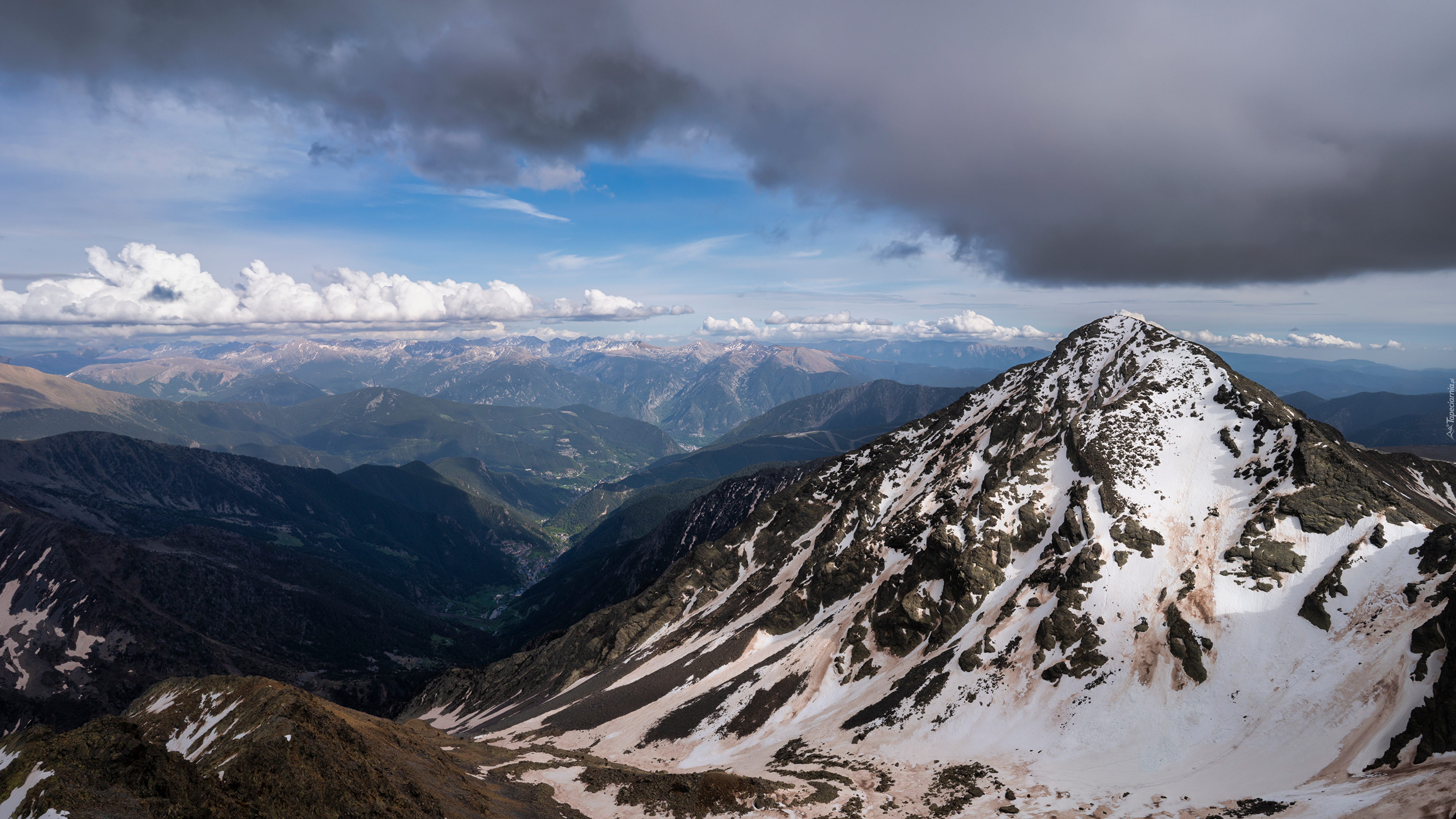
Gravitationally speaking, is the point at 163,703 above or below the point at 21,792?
below

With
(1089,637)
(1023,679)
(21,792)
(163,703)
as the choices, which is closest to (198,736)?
(163,703)

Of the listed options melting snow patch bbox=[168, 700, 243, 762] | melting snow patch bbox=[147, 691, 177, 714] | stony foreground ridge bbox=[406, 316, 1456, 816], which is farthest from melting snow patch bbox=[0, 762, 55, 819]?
melting snow patch bbox=[147, 691, 177, 714]

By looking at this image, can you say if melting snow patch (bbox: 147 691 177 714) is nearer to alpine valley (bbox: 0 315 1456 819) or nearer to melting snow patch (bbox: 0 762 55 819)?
alpine valley (bbox: 0 315 1456 819)

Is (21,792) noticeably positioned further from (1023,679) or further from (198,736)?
(1023,679)

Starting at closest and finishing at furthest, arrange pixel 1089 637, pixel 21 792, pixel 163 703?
pixel 21 792 → pixel 1089 637 → pixel 163 703

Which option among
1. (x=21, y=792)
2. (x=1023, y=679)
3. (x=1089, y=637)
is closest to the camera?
(x=21, y=792)

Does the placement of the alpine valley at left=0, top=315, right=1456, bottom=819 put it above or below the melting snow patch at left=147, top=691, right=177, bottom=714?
above

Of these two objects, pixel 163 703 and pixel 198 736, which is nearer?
pixel 198 736

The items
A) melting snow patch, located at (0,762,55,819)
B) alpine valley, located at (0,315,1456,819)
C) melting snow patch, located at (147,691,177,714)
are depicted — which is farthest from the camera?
melting snow patch, located at (147,691,177,714)

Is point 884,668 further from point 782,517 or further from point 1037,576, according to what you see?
point 782,517
